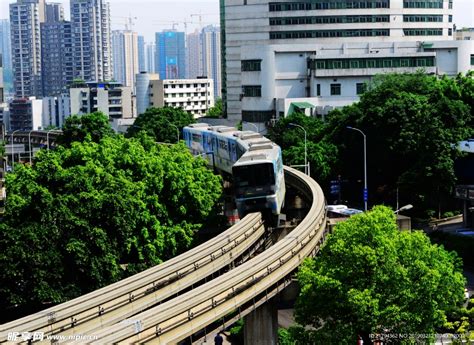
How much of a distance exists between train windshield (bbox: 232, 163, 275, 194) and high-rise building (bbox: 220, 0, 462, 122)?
157 feet

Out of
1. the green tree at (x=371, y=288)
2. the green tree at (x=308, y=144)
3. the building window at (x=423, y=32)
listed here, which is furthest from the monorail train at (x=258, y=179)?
the building window at (x=423, y=32)

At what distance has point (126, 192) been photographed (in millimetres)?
42594

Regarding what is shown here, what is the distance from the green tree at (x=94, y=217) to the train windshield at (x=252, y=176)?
2280 mm

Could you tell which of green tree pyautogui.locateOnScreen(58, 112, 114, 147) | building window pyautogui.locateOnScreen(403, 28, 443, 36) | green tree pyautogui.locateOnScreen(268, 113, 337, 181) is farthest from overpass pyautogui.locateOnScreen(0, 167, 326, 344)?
building window pyautogui.locateOnScreen(403, 28, 443, 36)

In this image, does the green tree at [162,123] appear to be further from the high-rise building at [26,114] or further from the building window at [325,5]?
the high-rise building at [26,114]

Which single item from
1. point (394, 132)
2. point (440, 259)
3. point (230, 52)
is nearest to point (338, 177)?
point (394, 132)

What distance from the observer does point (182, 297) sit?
1171 inches

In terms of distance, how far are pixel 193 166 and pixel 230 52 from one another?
216 feet

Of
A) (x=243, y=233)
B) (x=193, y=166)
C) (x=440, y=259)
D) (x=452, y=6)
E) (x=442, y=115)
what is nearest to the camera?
(x=440, y=259)

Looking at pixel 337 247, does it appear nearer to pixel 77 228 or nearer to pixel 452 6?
pixel 77 228

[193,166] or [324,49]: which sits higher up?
[324,49]

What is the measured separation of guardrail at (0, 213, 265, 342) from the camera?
28.9 metres

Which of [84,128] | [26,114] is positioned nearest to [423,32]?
[84,128]

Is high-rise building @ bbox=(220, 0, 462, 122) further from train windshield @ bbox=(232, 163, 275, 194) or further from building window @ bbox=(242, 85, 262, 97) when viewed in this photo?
train windshield @ bbox=(232, 163, 275, 194)
